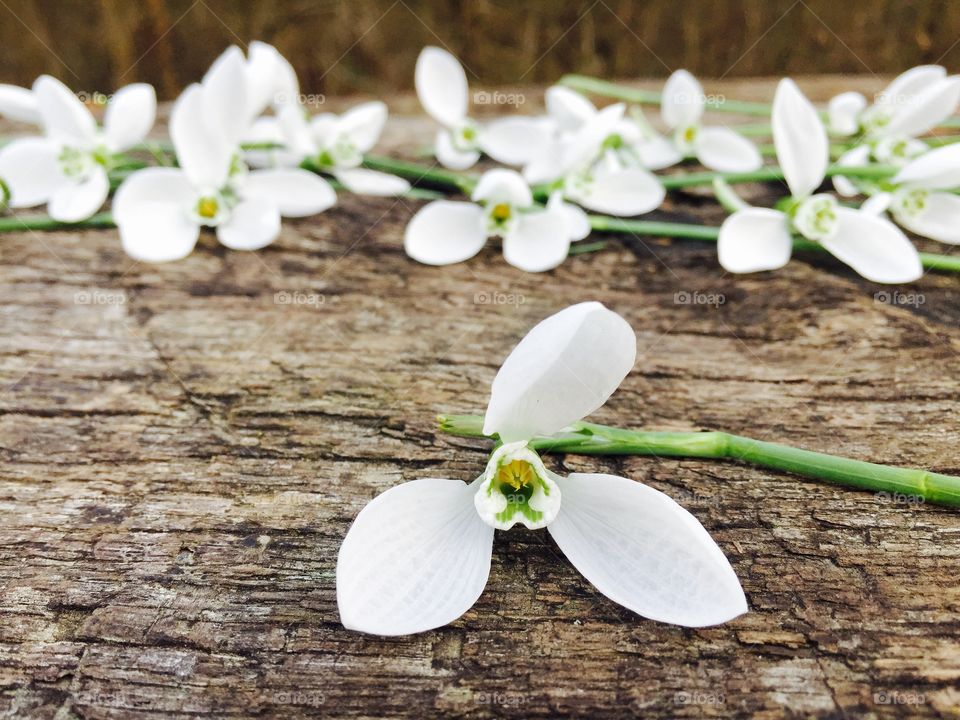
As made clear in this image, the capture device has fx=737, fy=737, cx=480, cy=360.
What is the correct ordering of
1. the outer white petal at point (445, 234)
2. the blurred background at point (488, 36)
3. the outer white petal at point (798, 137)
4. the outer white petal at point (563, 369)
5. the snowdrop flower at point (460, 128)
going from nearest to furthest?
the outer white petal at point (563, 369) < the outer white petal at point (798, 137) < the outer white petal at point (445, 234) < the snowdrop flower at point (460, 128) < the blurred background at point (488, 36)

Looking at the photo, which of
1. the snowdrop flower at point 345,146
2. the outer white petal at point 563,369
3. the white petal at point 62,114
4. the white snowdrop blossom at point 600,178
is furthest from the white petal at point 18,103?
the outer white petal at point 563,369

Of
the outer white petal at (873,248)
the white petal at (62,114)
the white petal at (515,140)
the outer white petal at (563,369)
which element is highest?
the white petal at (515,140)

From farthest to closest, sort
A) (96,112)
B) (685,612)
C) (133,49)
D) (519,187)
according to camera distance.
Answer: (133,49) → (96,112) → (519,187) → (685,612)

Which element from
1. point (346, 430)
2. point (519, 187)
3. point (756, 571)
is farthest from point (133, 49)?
point (756, 571)

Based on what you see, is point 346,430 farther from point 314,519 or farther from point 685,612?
point 685,612

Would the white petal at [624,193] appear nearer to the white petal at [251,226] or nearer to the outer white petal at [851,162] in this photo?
the outer white petal at [851,162]

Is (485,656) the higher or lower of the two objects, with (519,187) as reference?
lower

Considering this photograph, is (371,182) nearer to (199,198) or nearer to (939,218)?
(199,198)
